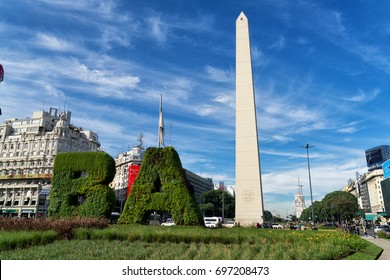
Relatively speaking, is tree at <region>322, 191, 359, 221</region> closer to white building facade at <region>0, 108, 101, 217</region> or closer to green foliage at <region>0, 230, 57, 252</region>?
white building facade at <region>0, 108, 101, 217</region>

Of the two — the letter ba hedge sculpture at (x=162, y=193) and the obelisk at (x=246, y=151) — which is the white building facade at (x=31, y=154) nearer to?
the obelisk at (x=246, y=151)

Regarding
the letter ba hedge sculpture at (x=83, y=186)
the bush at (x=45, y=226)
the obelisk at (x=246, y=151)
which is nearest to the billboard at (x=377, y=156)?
the obelisk at (x=246, y=151)

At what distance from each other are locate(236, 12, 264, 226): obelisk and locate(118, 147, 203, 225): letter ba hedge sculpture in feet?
38.9

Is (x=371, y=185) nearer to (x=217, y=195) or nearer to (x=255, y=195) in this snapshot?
(x=217, y=195)

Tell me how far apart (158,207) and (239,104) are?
17.0 metres

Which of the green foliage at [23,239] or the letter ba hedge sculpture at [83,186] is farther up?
the letter ba hedge sculpture at [83,186]

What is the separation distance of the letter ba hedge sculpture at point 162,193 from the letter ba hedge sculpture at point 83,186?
1878mm

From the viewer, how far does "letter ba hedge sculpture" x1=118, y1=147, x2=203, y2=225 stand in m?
19.9

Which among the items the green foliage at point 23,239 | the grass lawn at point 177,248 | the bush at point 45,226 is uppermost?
the bush at point 45,226

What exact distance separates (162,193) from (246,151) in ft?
45.7

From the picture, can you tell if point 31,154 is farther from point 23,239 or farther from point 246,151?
point 23,239

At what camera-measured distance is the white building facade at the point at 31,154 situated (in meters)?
64.4

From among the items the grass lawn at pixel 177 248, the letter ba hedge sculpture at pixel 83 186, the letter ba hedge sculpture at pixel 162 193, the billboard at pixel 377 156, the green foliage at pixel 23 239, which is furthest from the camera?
the billboard at pixel 377 156

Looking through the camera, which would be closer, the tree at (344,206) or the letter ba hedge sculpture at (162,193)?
the letter ba hedge sculpture at (162,193)
